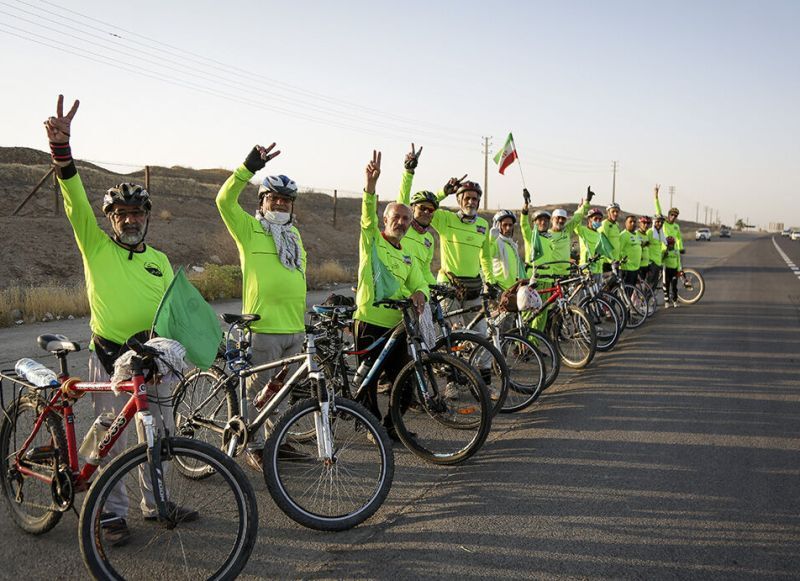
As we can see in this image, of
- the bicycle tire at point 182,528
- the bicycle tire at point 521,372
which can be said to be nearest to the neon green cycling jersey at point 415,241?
the bicycle tire at point 521,372

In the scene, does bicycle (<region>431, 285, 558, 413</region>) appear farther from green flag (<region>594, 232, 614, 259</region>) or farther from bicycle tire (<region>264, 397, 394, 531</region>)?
green flag (<region>594, 232, 614, 259</region>)

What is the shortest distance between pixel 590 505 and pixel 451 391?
54.6 inches

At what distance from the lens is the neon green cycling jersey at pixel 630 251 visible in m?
13.4

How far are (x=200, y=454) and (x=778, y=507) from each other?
3654mm

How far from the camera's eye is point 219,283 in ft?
48.8

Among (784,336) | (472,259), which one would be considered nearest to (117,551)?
(472,259)

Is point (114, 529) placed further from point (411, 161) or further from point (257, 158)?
point (411, 161)

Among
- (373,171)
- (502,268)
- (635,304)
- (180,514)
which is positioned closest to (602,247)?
(635,304)

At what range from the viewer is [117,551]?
141 inches

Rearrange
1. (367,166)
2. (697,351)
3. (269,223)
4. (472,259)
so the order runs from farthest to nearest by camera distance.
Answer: (697,351), (472,259), (367,166), (269,223)

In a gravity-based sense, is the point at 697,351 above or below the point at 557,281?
below

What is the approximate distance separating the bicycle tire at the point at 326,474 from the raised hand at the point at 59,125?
6.46ft

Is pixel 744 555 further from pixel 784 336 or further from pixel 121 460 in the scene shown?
pixel 784 336

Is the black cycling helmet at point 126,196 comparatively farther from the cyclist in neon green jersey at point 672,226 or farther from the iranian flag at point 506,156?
the cyclist in neon green jersey at point 672,226
